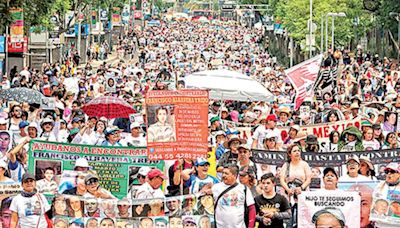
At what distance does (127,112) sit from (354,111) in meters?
3.86

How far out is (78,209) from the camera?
13.9 metres

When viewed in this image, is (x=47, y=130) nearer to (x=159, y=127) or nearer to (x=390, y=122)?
(x=159, y=127)

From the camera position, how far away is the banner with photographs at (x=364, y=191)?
546 inches

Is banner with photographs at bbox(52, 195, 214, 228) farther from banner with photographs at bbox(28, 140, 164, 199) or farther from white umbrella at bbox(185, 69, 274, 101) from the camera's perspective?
white umbrella at bbox(185, 69, 274, 101)

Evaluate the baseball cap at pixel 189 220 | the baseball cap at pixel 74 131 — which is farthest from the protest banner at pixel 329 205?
the baseball cap at pixel 74 131

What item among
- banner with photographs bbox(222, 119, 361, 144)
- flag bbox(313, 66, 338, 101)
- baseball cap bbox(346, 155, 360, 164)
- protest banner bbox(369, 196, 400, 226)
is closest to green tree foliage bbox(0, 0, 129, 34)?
flag bbox(313, 66, 338, 101)

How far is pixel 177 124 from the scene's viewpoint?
15.2 m

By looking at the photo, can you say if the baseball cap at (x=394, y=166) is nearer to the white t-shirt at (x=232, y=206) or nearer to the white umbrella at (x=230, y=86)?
the white t-shirt at (x=232, y=206)

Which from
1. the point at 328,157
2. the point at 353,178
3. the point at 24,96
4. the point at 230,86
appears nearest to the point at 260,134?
the point at 328,157

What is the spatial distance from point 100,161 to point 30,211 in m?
2.53

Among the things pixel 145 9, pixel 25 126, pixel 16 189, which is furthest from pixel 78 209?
pixel 145 9

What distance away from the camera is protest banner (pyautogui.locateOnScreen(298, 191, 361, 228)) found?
13102mm

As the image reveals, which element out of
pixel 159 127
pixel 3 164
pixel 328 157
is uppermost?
pixel 159 127

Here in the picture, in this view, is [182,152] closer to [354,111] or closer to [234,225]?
[234,225]
